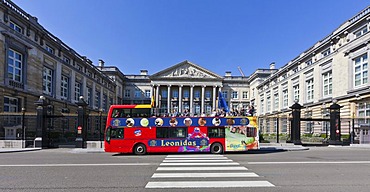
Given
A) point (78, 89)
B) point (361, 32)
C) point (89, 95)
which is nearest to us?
point (361, 32)

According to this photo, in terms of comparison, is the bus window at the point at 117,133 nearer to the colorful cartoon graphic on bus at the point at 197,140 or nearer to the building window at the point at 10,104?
the colorful cartoon graphic on bus at the point at 197,140

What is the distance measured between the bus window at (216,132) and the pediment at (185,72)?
2772 inches

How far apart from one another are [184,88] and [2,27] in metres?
67.9

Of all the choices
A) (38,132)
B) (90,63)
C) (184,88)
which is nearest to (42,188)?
(38,132)

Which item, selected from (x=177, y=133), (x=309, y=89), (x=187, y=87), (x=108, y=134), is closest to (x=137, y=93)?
(x=187, y=87)

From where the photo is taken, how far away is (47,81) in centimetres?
3972

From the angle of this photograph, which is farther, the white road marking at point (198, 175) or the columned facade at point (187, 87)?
the columned facade at point (187, 87)

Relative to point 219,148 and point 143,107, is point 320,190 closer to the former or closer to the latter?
point 219,148

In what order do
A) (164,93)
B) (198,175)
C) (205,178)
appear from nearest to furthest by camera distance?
(205,178) < (198,175) < (164,93)

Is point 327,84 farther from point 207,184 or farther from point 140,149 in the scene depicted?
point 207,184

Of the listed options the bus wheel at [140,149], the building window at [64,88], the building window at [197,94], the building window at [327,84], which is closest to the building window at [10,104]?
the building window at [64,88]

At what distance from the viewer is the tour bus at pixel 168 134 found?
2011 centimetres

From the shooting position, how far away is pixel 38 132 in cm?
2639

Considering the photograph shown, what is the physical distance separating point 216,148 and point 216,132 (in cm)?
118
